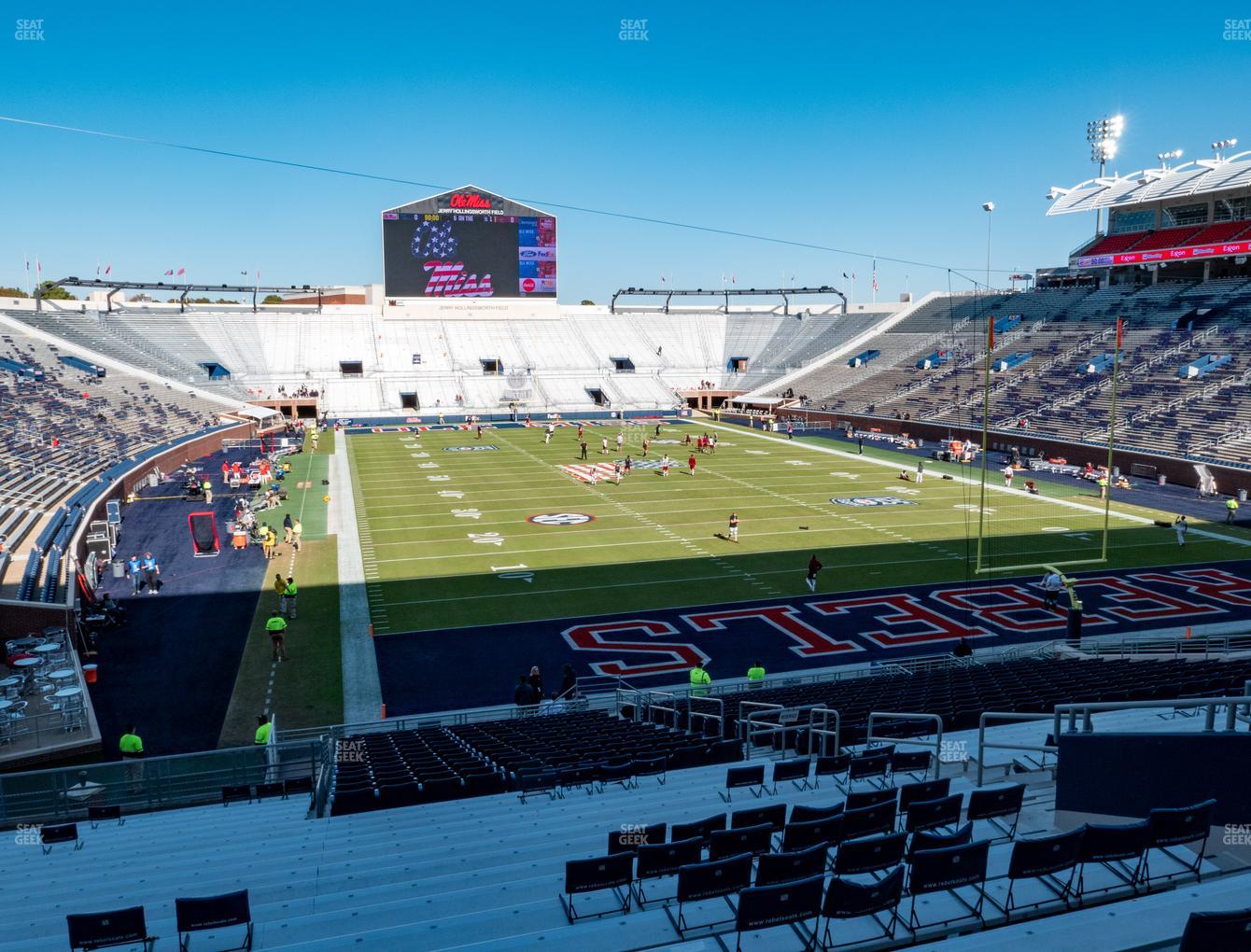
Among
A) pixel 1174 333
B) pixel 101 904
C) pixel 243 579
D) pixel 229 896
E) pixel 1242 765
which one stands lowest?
pixel 243 579

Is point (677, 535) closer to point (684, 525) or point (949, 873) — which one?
point (684, 525)

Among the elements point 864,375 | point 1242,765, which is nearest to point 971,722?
point 1242,765

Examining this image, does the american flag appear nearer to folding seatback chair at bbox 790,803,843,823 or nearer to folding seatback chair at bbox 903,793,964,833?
folding seatback chair at bbox 790,803,843,823

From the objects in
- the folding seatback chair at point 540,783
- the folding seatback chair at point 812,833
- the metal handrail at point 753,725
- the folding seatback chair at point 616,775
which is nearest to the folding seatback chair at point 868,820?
the folding seatback chair at point 812,833

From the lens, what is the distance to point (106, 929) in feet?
16.9

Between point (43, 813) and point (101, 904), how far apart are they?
4942mm

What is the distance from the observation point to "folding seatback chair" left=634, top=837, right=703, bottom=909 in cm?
563

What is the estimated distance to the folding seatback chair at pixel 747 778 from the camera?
8.66 meters

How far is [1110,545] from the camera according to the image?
28203 mm

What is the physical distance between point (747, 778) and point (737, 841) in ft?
10.0

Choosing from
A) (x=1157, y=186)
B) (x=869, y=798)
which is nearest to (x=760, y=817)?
(x=869, y=798)

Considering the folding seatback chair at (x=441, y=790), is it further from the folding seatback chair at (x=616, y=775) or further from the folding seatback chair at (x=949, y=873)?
the folding seatback chair at (x=949, y=873)

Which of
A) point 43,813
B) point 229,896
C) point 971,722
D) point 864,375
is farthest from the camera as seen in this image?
point 864,375

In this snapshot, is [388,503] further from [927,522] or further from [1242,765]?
[1242,765]
